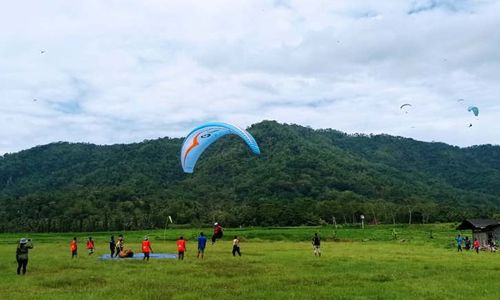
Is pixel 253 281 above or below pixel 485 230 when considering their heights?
below

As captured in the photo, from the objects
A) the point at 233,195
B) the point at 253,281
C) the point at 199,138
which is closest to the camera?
the point at 253,281

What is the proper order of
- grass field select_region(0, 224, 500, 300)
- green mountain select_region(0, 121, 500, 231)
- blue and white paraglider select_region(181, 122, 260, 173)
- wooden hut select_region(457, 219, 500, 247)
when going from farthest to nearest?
green mountain select_region(0, 121, 500, 231) < wooden hut select_region(457, 219, 500, 247) < blue and white paraglider select_region(181, 122, 260, 173) < grass field select_region(0, 224, 500, 300)

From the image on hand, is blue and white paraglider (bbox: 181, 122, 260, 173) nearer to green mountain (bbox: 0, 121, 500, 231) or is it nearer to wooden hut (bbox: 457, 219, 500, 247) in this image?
wooden hut (bbox: 457, 219, 500, 247)

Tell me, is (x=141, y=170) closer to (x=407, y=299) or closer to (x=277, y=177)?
(x=277, y=177)

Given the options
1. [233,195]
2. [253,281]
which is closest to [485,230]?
[253,281]

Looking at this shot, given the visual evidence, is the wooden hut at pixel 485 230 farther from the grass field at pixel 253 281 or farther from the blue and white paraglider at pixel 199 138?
the blue and white paraglider at pixel 199 138

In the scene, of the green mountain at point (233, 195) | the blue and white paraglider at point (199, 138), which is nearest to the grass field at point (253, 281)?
the blue and white paraglider at point (199, 138)

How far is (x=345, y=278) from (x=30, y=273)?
48.6 feet

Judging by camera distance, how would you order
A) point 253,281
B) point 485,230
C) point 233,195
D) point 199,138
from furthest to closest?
point 233,195 < point 485,230 < point 199,138 < point 253,281

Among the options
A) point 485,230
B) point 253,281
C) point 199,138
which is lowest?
point 253,281

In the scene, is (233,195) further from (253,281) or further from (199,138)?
(253,281)

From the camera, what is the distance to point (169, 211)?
12169cm

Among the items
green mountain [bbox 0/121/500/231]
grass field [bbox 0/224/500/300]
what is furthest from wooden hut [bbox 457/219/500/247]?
green mountain [bbox 0/121/500/231]

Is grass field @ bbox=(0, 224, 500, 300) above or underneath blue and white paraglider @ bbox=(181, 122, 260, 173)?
underneath
